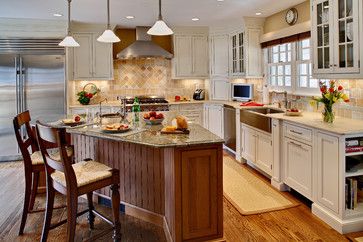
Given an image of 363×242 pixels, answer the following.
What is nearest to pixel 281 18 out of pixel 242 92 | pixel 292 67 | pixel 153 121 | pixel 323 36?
pixel 292 67

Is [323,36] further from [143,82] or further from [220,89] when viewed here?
[143,82]

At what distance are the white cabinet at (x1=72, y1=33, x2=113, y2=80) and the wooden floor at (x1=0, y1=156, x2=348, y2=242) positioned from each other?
10.4 feet

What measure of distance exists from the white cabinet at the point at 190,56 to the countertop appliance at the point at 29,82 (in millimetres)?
2230

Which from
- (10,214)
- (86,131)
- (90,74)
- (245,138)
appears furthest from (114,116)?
(90,74)

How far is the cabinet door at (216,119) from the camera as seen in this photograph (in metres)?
6.27

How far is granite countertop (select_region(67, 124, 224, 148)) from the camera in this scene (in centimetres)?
249

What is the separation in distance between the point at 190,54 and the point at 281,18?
2060mm

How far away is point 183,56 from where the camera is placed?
6719mm

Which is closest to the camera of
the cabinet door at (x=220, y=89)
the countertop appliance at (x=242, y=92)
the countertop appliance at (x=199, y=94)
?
the countertop appliance at (x=242, y=92)

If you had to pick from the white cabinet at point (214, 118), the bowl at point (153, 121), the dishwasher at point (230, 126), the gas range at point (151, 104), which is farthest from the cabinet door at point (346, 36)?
the gas range at point (151, 104)

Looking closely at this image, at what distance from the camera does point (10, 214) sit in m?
3.45

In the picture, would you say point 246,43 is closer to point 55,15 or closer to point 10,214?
point 55,15

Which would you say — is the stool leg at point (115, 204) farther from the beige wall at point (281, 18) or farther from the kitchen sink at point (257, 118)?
the beige wall at point (281, 18)

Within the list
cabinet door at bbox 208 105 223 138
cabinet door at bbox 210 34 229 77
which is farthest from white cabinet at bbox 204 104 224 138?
cabinet door at bbox 210 34 229 77
